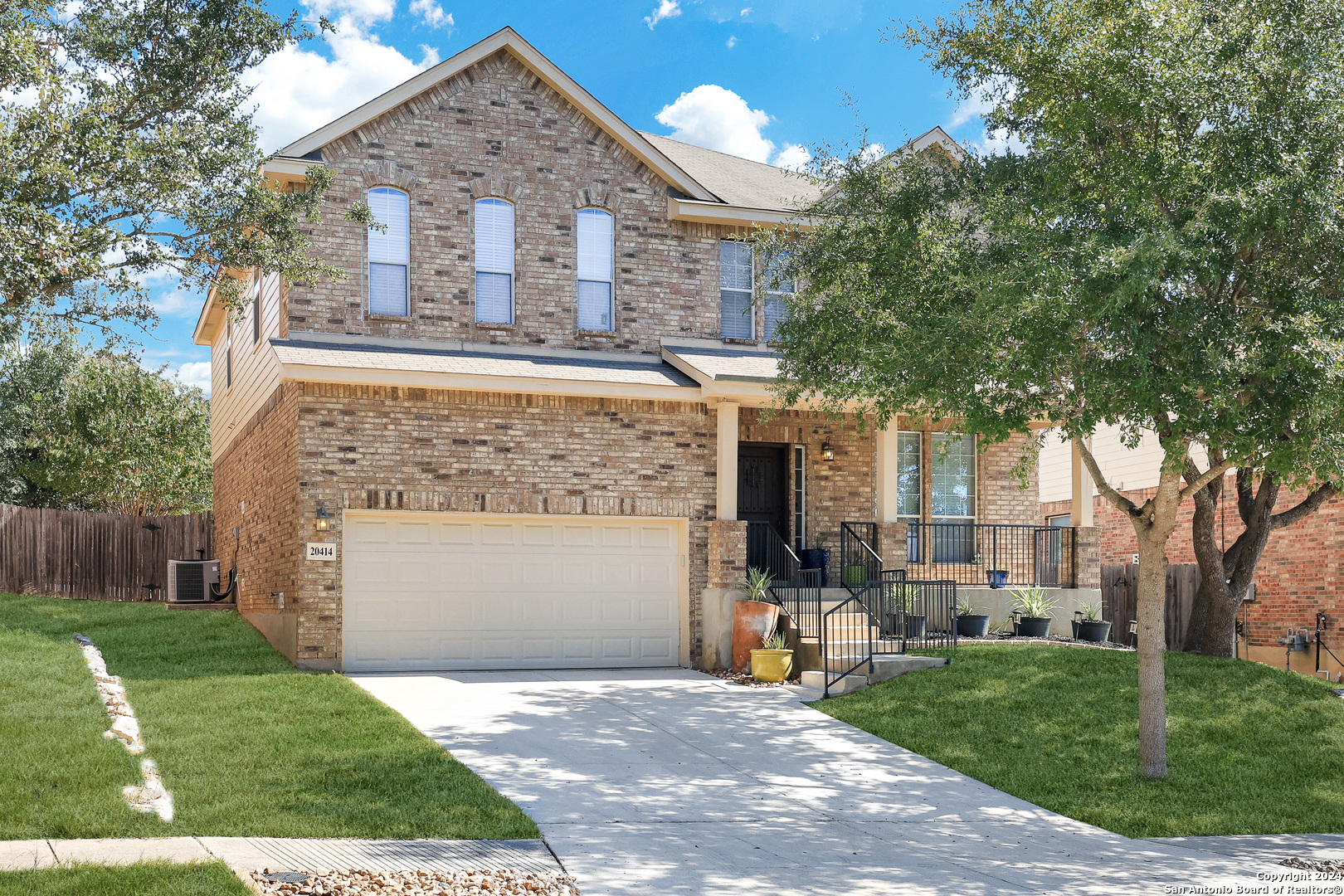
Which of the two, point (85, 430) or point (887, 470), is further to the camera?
point (85, 430)

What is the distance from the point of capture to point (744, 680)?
1501 centimetres

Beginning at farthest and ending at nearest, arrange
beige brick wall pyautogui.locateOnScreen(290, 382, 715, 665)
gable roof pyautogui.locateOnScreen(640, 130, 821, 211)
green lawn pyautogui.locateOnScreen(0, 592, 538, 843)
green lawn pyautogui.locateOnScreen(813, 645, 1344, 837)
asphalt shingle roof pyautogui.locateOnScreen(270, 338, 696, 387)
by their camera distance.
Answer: gable roof pyautogui.locateOnScreen(640, 130, 821, 211) < asphalt shingle roof pyautogui.locateOnScreen(270, 338, 696, 387) < beige brick wall pyautogui.locateOnScreen(290, 382, 715, 665) < green lawn pyautogui.locateOnScreen(813, 645, 1344, 837) < green lawn pyautogui.locateOnScreen(0, 592, 538, 843)

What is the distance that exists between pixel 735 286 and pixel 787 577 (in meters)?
4.67

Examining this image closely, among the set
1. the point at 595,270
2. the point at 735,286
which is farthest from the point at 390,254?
the point at 735,286

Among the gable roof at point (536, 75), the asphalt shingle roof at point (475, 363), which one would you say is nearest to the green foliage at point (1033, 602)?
the asphalt shingle roof at point (475, 363)

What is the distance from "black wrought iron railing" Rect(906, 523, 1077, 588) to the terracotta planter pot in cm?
389

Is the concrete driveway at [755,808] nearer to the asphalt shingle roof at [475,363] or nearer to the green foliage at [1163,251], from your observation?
the green foliage at [1163,251]

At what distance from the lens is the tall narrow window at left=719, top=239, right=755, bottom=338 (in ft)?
60.2

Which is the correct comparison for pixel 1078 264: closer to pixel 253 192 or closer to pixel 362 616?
pixel 253 192

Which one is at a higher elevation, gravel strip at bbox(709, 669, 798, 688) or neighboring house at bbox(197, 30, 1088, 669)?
neighboring house at bbox(197, 30, 1088, 669)

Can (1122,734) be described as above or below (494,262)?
below

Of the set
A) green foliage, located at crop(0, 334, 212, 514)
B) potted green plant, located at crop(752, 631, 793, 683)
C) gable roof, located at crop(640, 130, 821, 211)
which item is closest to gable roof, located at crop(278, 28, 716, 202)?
gable roof, located at crop(640, 130, 821, 211)

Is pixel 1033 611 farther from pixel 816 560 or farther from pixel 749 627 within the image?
pixel 749 627

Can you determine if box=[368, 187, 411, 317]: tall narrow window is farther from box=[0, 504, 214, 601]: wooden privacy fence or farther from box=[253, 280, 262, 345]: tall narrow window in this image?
box=[0, 504, 214, 601]: wooden privacy fence
